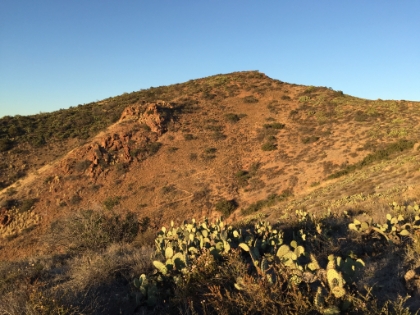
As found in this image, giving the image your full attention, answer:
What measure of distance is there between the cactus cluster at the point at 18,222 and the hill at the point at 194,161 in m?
0.07

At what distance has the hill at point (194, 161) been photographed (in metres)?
21.6

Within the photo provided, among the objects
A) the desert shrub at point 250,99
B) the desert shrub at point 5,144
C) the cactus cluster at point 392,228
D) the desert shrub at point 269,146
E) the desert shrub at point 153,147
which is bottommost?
the cactus cluster at point 392,228

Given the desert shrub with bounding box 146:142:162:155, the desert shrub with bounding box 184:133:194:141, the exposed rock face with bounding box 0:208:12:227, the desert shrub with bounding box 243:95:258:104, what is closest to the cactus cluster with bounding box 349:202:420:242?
the exposed rock face with bounding box 0:208:12:227

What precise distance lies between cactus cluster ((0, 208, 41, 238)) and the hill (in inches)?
3.0

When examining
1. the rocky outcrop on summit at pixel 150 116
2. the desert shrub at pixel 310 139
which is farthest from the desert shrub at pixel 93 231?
the desert shrub at pixel 310 139

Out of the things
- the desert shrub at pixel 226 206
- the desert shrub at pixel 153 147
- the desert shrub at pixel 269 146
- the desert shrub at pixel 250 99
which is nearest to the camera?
the desert shrub at pixel 226 206

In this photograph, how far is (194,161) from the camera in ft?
103

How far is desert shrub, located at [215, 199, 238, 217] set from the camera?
24.8 metres

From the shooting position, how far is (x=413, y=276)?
5.02 m

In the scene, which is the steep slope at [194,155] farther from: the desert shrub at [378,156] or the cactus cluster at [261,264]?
the cactus cluster at [261,264]

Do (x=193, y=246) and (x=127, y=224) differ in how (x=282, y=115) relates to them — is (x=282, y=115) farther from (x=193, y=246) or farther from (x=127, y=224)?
(x=193, y=246)

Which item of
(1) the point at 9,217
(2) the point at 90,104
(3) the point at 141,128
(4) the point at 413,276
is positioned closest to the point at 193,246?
(4) the point at 413,276

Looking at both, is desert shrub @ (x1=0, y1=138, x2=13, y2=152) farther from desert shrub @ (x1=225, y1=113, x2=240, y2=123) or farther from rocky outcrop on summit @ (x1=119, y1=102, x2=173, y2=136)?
desert shrub @ (x1=225, y1=113, x2=240, y2=123)

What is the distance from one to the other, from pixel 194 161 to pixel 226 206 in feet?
24.8
